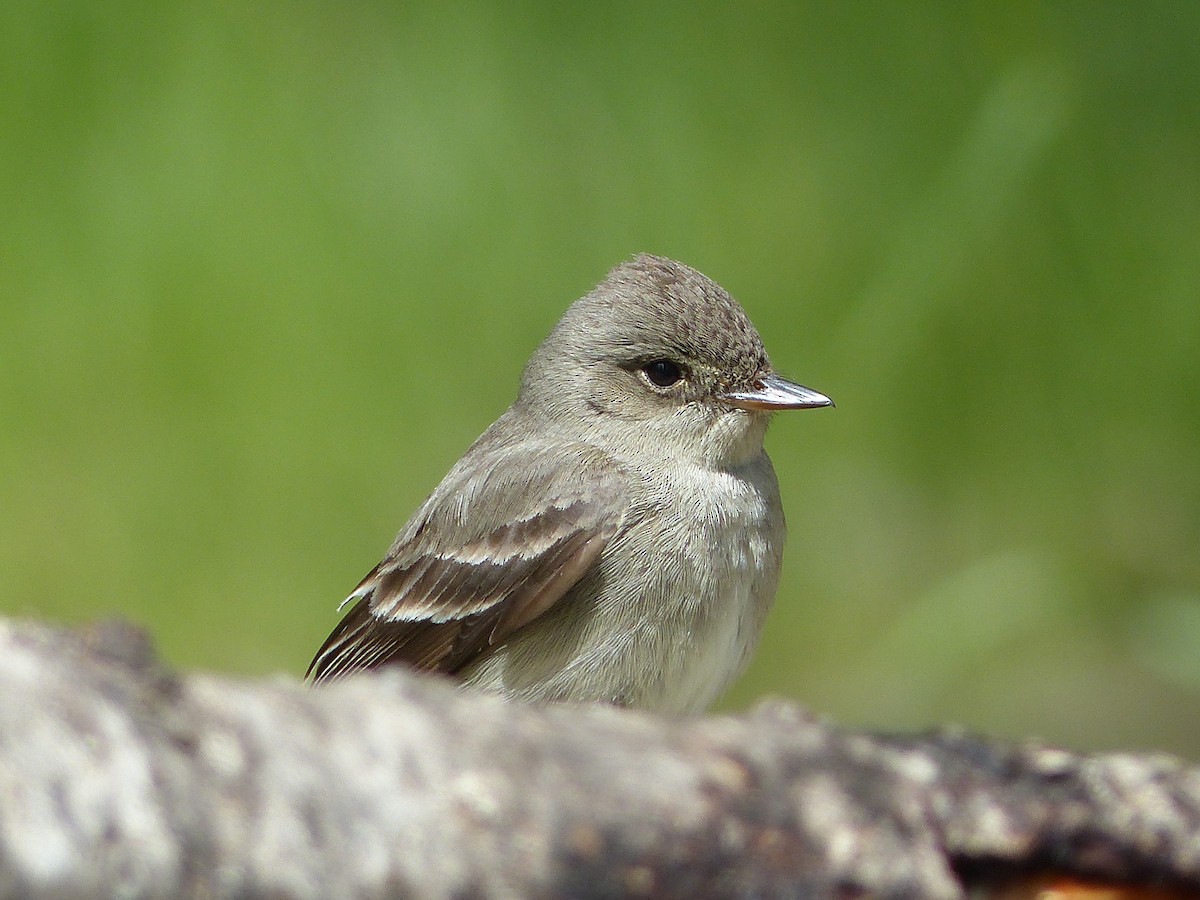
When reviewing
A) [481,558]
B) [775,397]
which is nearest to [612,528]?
[481,558]

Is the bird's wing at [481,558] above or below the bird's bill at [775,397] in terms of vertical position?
below

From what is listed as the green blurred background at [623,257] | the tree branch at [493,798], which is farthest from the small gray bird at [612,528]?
the green blurred background at [623,257]

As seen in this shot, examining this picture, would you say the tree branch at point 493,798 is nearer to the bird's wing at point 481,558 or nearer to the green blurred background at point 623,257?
the bird's wing at point 481,558

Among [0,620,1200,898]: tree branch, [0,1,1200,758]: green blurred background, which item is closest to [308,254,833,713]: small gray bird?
[0,620,1200,898]: tree branch

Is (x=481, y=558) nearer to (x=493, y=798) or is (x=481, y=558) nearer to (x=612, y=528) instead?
(x=612, y=528)

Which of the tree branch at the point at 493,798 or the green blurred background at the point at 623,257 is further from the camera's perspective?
the green blurred background at the point at 623,257

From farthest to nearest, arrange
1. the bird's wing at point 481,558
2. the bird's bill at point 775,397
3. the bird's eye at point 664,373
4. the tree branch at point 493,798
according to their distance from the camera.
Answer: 1. the bird's eye at point 664,373
2. the bird's bill at point 775,397
3. the bird's wing at point 481,558
4. the tree branch at point 493,798

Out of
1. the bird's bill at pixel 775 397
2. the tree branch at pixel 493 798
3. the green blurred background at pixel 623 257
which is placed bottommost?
the tree branch at pixel 493 798
